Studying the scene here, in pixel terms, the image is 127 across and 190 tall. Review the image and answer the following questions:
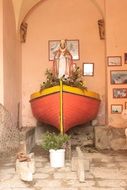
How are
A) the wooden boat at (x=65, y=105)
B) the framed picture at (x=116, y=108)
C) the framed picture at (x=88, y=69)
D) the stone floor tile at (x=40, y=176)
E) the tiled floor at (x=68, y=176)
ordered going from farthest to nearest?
the framed picture at (x=88, y=69) < the framed picture at (x=116, y=108) < the wooden boat at (x=65, y=105) < the stone floor tile at (x=40, y=176) < the tiled floor at (x=68, y=176)

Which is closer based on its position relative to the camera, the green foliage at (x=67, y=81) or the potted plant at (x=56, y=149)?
the potted plant at (x=56, y=149)

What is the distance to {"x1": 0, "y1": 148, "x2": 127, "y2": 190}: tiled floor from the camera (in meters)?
3.00

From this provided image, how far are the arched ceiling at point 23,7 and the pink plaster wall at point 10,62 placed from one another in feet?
0.54

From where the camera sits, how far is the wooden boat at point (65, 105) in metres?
4.57

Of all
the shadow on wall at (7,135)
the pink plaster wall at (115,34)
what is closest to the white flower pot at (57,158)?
the shadow on wall at (7,135)

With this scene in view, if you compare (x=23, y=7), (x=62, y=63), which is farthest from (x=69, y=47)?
(x=23, y=7)

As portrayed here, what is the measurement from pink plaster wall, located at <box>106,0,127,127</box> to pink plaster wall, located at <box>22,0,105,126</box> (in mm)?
470

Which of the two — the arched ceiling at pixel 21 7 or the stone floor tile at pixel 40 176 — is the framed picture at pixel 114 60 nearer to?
the arched ceiling at pixel 21 7

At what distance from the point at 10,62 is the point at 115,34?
196 cm

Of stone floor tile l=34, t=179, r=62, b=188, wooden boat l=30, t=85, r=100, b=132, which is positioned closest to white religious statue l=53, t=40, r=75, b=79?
wooden boat l=30, t=85, r=100, b=132

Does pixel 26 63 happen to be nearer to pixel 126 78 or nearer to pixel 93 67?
pixel 93 67

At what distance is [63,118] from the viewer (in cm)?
462

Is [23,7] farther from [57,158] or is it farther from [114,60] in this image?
[57,158]

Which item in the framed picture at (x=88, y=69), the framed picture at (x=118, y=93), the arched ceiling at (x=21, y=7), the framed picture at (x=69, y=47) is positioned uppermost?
the arched ceiling at (x=21, y=7)
